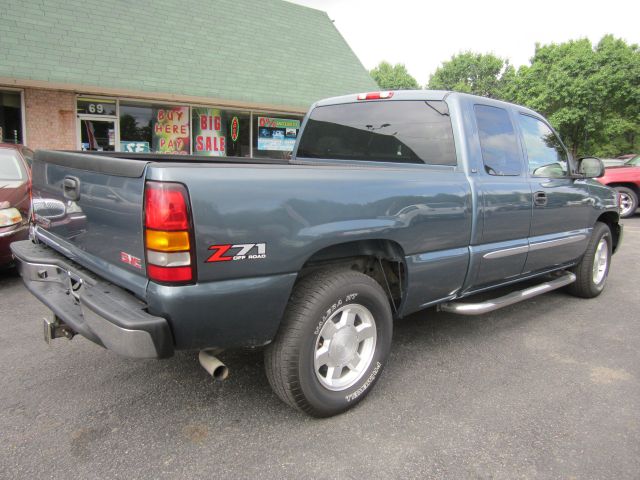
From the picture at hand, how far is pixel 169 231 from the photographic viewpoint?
2.02 metres

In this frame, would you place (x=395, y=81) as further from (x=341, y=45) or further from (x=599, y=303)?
(x=599, y=303)

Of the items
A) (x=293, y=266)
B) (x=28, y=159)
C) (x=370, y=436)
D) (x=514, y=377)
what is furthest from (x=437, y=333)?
(x=28, y=159)

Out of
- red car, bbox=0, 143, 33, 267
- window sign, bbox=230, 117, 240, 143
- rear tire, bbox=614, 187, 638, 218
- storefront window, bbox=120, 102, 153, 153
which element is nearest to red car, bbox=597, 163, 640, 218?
rear tire, bbox=614, 187, 638, 218

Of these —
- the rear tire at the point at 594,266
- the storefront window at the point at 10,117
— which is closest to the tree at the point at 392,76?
the storefront window at the point at 10,117

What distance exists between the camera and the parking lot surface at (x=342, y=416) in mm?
2270

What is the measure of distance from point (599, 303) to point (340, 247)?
3799 mm

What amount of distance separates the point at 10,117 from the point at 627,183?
14.8 metres

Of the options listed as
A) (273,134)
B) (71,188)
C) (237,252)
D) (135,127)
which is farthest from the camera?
(273,134)

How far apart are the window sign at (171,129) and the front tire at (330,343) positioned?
1037cm

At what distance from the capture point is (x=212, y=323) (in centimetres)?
216

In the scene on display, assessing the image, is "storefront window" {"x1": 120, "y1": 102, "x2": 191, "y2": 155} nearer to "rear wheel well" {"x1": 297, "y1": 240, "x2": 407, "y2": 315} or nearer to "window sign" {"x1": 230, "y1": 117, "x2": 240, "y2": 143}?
"window sign" {"x1": 230, "y1": 117, "x2": 240, "y2": 143}

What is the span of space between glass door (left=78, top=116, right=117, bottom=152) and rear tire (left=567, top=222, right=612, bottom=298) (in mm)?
10041

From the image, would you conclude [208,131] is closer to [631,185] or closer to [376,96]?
[376,96]

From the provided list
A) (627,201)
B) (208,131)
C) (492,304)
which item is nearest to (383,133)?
(492,304)
